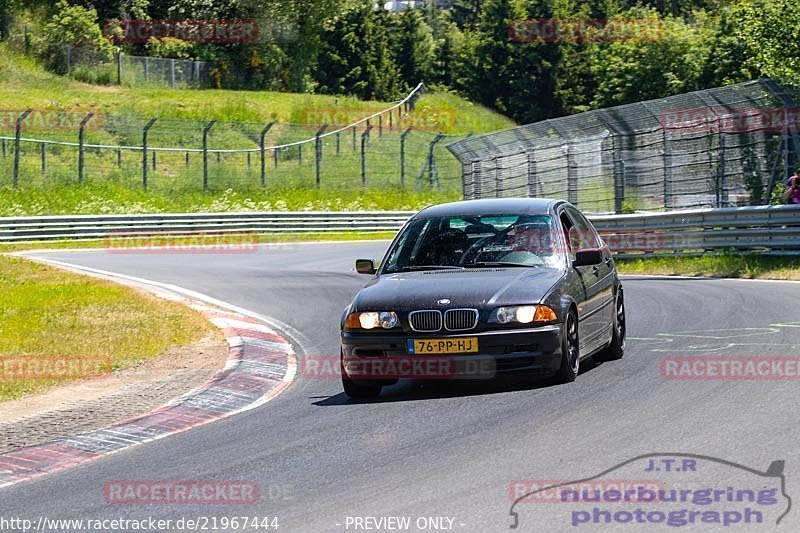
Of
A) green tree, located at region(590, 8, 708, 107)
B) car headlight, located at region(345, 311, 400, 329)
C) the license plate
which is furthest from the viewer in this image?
green tree, located at region(590, 8, 708, 107)

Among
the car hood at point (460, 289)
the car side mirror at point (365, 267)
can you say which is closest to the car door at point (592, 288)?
the car hood at point (460, 289)

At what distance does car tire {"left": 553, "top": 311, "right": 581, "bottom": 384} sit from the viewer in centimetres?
960

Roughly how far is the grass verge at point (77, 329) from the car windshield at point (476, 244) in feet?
11.1

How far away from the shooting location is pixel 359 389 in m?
9.86

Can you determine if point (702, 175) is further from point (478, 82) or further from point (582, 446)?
point (478, 82)

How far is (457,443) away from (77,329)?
8.37 metres

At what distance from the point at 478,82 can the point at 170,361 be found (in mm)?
77204

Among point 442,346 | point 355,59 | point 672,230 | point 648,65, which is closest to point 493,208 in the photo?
point 442,346

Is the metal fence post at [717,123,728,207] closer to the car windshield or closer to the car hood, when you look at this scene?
the car windshield

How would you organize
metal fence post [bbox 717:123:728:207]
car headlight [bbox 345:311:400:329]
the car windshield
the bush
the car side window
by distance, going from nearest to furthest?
car headlight [bbox 345:311:400:329] → the car windshield → the car side window → metal fence post [bbox 717:123:728:207] → the bush

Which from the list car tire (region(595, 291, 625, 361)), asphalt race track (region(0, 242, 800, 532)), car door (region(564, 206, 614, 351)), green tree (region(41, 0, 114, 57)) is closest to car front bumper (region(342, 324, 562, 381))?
asphalt race track (region(0, 242, 800, 532))

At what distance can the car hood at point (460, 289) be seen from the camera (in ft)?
31.1

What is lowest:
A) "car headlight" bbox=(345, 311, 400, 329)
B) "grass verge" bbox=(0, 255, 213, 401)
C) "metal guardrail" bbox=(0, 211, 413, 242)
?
"grass verge" bbox=(0, 255, 213, 401)

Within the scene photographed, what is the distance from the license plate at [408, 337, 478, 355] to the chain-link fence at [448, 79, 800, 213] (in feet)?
50.6
